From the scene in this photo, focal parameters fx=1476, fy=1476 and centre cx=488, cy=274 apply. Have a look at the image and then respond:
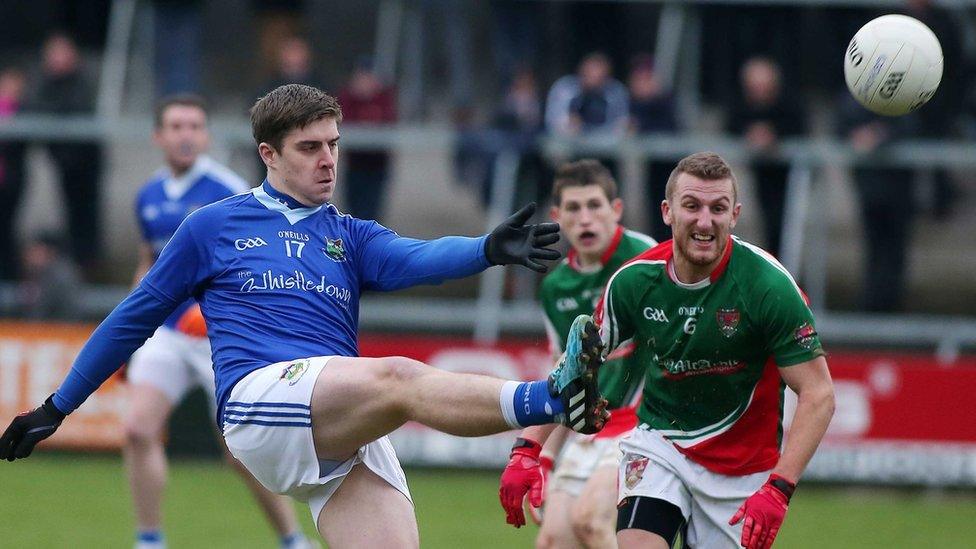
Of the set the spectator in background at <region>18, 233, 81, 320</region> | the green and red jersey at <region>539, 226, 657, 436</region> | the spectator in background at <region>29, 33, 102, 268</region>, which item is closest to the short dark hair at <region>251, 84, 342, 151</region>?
the green and red jersey at <region>539, 226, 657, 436</region>

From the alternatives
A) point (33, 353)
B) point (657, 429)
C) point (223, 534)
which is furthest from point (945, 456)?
point (33, 353)

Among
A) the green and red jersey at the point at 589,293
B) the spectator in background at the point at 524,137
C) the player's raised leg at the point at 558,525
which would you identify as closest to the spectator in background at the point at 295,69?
the spectator in background at the point at 524,137

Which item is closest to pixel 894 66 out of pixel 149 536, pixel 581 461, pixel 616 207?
pixel 616 207

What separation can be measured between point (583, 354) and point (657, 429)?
4.75ft

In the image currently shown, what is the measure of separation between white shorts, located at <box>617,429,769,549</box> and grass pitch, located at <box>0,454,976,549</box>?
145 inches

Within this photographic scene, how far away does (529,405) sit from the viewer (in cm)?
481

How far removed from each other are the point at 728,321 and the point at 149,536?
4.08 metres

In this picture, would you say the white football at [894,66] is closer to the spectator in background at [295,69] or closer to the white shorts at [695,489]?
the white shorts at [695,489]

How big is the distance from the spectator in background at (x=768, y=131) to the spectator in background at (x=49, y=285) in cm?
607

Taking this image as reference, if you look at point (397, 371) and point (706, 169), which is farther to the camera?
point (706, 169)

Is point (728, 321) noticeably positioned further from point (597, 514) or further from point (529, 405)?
point (597, 514)

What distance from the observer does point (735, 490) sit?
5895 millimetres

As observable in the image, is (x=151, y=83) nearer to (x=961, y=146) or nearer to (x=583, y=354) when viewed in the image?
(x=961, y=146)

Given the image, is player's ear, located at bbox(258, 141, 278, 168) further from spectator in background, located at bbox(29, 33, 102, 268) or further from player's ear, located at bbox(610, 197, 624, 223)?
spectator in background, located at bbox(29, 33, 102, 268)
